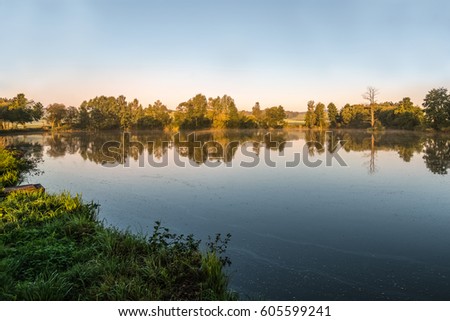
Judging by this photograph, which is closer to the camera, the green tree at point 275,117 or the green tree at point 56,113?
the green tree at point 56,113

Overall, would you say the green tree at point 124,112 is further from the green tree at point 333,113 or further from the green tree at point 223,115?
the green tree at point 333,113

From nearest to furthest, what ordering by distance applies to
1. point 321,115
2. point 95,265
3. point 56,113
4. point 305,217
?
1. point 95,265
2. point 305,217
3. point 56,113
4. point 321,115

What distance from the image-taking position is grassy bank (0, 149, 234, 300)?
13.8ft

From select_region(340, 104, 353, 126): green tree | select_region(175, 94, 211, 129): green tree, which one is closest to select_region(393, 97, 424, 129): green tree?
select_region(340, 104, 353, 126): green tree

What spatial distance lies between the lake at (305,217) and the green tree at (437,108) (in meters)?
36.3

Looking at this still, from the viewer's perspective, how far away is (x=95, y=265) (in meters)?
4.88

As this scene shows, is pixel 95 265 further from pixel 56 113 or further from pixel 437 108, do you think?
pixel 56 113

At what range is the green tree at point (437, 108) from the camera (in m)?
45.6

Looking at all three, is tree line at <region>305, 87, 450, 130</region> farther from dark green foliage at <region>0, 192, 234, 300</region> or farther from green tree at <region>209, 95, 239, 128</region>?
dark green foliage at <region>0, 192, 234, 300</region>

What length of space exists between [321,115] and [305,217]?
74.0 metres

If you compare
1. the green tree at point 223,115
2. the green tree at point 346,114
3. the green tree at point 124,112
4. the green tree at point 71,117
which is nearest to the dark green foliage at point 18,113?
the green tree at point 71,117

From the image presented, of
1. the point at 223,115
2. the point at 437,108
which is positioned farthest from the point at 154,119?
the point at 437,108

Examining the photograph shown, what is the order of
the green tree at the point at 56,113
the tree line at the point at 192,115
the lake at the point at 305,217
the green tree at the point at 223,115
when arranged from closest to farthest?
the lake at the point at 305,217, the tree line at the point at 192,115, the green tree at the point at 56,113, the green tree at the point at 223,115
